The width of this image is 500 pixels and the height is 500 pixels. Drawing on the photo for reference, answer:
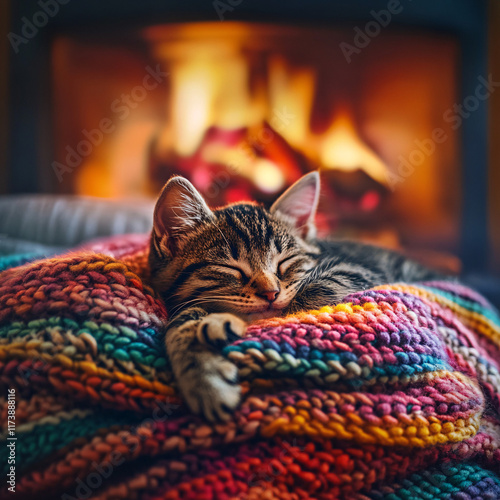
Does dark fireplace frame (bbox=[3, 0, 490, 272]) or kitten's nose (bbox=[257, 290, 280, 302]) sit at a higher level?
dark fireplace frame (bbox=[3, 0, 490, 272])

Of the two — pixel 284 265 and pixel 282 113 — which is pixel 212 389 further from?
pixel 282 113

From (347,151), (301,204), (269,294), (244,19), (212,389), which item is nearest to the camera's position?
(212,389)

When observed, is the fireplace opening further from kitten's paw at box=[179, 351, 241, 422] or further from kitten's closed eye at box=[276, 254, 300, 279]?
kitten's paw at box=[179, 351, 241, 422]

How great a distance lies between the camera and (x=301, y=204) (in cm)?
77

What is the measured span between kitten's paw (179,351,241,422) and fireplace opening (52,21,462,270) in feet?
4.40

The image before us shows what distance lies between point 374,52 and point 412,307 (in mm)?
1687

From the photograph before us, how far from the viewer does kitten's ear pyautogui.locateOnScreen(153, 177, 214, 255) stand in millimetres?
619

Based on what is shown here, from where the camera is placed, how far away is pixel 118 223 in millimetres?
1389

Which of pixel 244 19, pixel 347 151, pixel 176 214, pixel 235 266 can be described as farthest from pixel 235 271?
pixel 244 19

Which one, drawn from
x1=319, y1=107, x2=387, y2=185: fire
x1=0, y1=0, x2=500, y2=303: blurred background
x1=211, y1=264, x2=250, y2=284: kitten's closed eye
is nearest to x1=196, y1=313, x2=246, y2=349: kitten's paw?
x1=211, y1=264, x2=250, y2=284: kitten's closed eye

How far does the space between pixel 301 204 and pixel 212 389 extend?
45 centimetres

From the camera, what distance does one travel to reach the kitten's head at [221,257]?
61 cm

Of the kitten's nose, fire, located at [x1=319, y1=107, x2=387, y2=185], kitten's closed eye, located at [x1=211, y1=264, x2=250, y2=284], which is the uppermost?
fire, located at [x1=319, y1=107, x2=387, y2=185]

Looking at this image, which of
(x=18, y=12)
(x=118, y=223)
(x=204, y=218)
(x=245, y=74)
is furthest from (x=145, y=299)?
(x=18, y=12)
